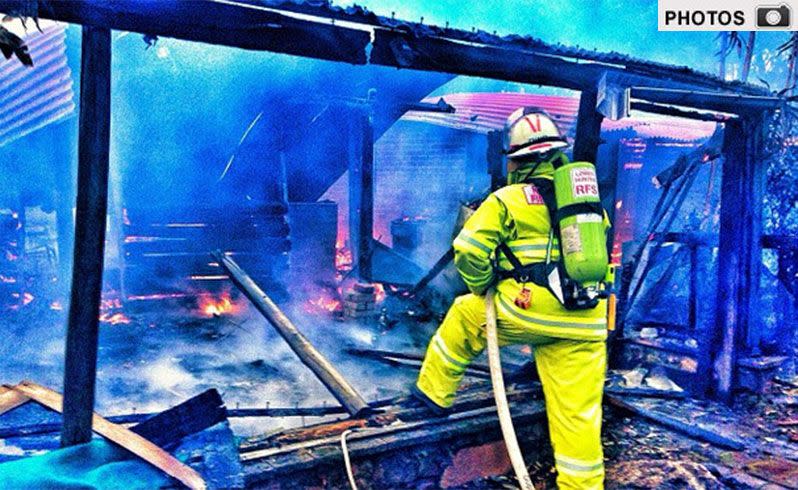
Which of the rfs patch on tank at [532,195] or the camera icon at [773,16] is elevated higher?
the camera icon at [773,16]

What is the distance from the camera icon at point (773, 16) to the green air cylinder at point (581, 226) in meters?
3.23

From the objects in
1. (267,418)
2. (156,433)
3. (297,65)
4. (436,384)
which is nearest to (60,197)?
(297,65)

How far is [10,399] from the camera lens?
3676 mm

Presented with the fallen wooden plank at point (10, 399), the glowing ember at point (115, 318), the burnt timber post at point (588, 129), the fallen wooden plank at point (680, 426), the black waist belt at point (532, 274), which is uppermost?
the burnt timber post at point (588, 129)

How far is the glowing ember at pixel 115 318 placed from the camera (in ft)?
29.2

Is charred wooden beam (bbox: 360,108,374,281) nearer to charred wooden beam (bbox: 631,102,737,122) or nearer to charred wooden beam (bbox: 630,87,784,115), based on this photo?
charred wooden beam (bbox: 631,102,737,122)

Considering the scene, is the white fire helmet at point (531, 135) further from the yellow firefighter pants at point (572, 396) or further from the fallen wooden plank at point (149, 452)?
the fallen wooden plank at point (149, 452)

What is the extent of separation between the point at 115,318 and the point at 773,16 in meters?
9.85

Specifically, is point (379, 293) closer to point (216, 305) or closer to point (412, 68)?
point (216, 305)

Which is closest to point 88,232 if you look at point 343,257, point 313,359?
point 313,359

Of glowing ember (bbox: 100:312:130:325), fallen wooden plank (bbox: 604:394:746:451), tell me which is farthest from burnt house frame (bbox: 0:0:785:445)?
glowing ember (bbox: 100:312:130:325)

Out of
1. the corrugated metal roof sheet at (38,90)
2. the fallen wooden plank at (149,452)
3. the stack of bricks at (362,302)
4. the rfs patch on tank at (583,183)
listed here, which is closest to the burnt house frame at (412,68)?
the fallen wooden plank at (149,452)

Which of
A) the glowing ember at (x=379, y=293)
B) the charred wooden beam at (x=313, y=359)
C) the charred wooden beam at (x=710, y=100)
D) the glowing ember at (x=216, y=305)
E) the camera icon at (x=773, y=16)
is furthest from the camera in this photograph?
the glowing ember at (x=216, y=305)

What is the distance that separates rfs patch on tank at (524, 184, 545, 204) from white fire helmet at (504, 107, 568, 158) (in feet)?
0.82
